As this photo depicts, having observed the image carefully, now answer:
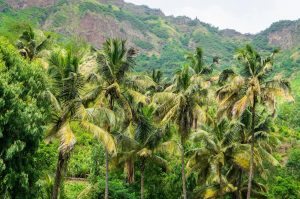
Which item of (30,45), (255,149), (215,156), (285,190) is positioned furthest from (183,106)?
(30,45)

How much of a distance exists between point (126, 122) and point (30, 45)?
51.4 feet

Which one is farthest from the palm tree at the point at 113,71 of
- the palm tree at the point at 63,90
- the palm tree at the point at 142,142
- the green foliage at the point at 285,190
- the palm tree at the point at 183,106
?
the green foliage at the point at 285,190

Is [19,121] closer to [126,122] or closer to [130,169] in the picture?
[126,122]

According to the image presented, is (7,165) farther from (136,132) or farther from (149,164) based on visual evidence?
(149,164)

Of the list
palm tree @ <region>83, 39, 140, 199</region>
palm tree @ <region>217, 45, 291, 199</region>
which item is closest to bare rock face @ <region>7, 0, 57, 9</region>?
palm tree @ <region>83, 39, 140, 199</region>

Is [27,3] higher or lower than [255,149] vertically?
higher

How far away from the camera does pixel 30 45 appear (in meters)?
40.2

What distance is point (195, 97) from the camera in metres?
29.6

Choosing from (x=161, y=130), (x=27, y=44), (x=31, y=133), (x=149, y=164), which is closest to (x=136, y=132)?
(x=161, y=130)

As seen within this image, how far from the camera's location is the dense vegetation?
1919 cm

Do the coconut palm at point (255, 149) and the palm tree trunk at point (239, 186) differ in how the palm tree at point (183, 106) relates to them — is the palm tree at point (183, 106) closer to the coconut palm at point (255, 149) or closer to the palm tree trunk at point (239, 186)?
the coconut palm at point (255, 149)

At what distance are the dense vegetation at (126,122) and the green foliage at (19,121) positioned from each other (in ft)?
0.15

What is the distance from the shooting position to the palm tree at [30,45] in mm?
39875

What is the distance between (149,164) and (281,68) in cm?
15289
